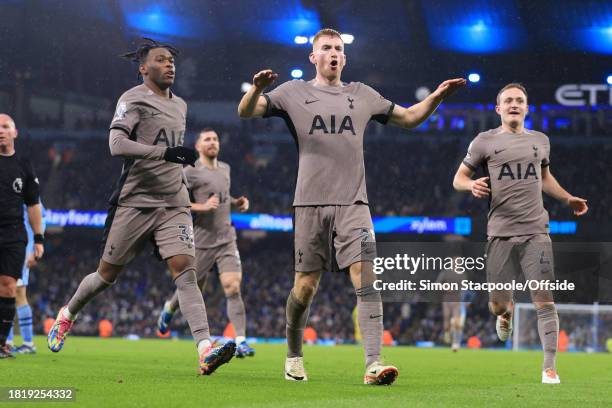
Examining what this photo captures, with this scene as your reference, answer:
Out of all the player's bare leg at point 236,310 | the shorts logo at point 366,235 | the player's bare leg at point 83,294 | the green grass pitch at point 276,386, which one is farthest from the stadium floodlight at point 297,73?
the shorts logo at point 366,235

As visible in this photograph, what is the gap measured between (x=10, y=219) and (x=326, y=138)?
3.66 meters

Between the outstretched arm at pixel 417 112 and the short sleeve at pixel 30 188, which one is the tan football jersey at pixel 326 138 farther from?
the short sleeve at pixel 30 188

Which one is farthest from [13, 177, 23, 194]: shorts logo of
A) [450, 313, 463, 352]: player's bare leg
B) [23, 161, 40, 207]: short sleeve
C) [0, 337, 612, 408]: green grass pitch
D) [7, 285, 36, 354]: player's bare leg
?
[450, 313, 463, 352]: player's bare leg

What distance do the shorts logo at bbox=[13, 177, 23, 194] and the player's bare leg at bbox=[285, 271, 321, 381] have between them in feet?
11.1

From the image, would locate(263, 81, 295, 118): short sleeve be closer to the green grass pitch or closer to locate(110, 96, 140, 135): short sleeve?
locate(110, 96, 140, 135): short sleeve

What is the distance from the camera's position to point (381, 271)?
25.1 feet

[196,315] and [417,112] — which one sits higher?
[417,112]

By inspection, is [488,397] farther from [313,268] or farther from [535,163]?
[535,163]

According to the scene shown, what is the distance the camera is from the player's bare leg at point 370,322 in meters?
6.42

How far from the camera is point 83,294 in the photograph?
820 centimetres

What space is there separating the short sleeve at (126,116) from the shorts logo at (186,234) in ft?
2.79

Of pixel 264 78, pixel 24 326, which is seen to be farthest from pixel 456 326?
pixel 264 78

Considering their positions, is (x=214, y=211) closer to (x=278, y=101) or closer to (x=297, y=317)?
A: (x=297, y=317)

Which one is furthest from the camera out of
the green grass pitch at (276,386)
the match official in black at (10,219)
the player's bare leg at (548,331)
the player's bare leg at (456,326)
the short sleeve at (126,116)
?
the player's bare leg at (456,326)
